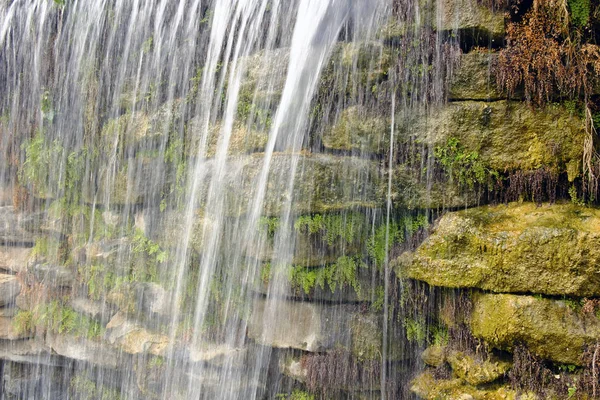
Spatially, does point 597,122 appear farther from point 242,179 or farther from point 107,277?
point 107,277

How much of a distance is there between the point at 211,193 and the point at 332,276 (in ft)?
5.34

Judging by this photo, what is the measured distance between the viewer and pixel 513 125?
15.4 feet

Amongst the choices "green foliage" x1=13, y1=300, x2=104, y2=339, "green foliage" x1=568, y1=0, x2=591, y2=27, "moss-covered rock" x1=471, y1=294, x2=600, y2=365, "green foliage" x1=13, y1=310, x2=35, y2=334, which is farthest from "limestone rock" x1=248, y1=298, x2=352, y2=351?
"green foliage" x1=13, y1=310, x2=35, y2=334

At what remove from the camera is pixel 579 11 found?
14.7 ft

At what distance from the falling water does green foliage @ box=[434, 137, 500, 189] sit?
173 mm

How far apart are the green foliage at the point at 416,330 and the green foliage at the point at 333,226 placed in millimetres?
964

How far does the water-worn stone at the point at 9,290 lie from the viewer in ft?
24.8

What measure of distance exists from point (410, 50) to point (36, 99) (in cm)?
570

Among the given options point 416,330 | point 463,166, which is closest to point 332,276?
point 416,330

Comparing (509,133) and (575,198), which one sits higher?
(509,133)

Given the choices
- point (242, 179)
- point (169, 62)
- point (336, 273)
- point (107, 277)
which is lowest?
point (107, 277)

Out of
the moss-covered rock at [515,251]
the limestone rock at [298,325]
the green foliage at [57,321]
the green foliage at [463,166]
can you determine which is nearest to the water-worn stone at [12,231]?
the green foliage at [57,321]

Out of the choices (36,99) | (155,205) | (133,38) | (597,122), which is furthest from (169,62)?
(597,122)

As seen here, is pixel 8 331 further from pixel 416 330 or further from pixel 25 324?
pixel 416 330
